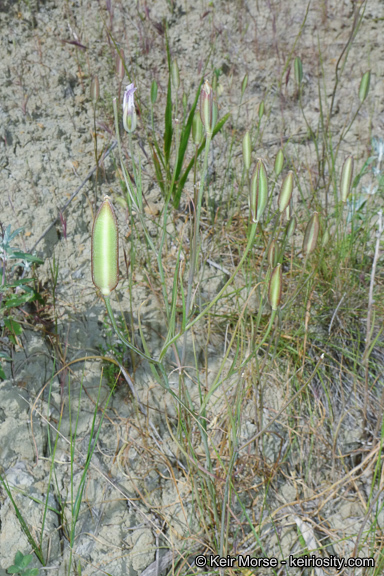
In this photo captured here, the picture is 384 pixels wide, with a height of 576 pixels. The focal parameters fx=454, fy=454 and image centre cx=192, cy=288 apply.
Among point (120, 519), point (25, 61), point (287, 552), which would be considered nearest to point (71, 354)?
point (120, 519)

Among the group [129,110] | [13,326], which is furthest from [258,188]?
[13,326]

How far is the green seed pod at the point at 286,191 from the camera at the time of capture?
0.99 m

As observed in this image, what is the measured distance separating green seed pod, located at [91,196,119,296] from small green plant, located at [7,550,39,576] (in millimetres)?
699

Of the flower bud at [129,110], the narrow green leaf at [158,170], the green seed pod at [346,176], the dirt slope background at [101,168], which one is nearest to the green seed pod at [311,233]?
the green seed pod at [346,176]

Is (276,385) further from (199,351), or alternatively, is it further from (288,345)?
(199,351)

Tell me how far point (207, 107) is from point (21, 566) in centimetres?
106

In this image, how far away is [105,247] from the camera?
707 mm

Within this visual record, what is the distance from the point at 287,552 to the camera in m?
1.22

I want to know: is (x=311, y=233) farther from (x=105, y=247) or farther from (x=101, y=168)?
(x=101, y=168)

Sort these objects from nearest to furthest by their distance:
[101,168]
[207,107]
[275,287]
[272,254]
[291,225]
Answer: [207,107] < [275,287] < [272,254] < [291,225] < [101,168]

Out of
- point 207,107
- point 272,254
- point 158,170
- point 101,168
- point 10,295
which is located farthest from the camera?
point 101,168
